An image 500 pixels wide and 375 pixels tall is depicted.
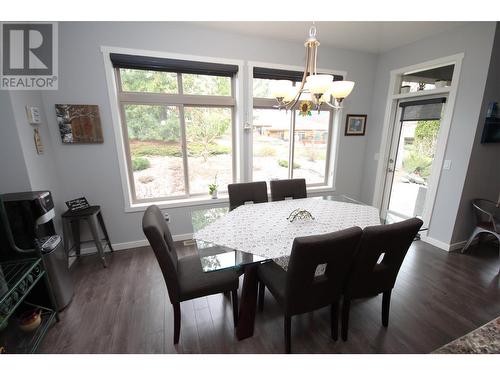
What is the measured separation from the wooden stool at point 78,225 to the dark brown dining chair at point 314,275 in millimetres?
1905

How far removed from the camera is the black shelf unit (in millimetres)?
1233

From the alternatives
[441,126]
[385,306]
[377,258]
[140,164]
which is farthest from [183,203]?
[441,126]

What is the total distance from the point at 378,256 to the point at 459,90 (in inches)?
98.1

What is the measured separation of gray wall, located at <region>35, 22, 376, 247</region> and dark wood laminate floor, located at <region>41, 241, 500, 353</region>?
2.53 ft

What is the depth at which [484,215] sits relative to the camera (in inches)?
101

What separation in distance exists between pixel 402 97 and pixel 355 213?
2.23 meters

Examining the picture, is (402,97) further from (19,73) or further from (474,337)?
(19,73)

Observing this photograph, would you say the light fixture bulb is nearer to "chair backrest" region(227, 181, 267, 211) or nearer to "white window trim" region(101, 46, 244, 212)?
"chair backrest" region(227, 181, 267, 211)

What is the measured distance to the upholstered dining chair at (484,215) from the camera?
2.44m

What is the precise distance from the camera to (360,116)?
339 cm

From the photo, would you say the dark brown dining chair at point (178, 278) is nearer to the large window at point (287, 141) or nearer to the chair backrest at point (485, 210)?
the large window at point (287, 141)
